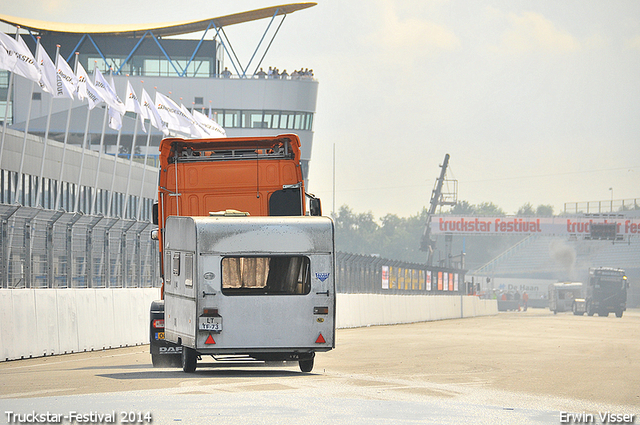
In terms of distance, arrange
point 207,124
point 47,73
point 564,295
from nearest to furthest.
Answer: point 47,73
point 207,124
point 564,295

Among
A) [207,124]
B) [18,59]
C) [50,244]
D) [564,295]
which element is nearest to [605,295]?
[564,295]

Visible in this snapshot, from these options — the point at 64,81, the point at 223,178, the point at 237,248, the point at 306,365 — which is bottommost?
the point at 306,365

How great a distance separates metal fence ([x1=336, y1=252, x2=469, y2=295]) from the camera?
122 feet

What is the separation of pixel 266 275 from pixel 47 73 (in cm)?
2216

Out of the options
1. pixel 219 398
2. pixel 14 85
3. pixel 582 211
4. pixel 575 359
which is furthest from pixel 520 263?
pixel 219 398

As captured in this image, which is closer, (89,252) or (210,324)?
(210,324)

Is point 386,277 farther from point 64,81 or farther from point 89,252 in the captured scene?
point 89,252

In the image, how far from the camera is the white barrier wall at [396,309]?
119 feet

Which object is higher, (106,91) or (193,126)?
(193,126)

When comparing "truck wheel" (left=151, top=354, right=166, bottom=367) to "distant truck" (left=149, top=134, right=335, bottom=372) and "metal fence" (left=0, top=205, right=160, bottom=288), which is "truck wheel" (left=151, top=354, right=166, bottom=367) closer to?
"distant truck" (left=149, top=134, right=335, bottom=372)

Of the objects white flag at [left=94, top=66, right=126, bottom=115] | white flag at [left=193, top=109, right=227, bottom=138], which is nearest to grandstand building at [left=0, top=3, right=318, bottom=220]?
white flag at [left=193, top=109, right=227, bottom=138]

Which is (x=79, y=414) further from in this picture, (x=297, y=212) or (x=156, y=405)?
(x=297, y=212)

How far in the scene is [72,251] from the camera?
2123 centimetres

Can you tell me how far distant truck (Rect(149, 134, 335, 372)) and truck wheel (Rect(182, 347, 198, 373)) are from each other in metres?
0.02
